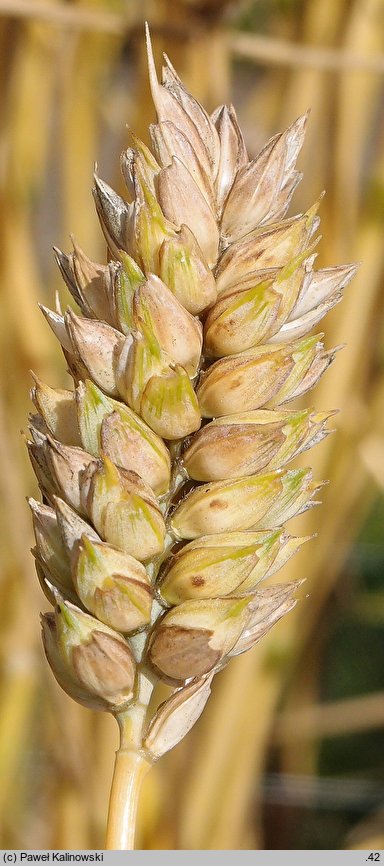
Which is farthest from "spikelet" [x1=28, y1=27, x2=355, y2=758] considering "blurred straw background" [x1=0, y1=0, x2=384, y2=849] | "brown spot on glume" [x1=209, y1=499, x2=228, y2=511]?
"blurred straw background" [x1=0, y1=0, x2=384, y2=849]

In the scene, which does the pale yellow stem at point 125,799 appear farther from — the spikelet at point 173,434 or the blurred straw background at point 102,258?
the blurred straw background at point 102,258

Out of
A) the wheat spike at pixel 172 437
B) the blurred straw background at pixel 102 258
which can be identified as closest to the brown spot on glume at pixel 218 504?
the wheat spike at pixel 172 437

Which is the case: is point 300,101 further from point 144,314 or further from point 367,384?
point 144,314

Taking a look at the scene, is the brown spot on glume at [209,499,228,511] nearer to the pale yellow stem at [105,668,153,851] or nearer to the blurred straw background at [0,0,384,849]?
the pale yellow stem at [105,668,153,851]

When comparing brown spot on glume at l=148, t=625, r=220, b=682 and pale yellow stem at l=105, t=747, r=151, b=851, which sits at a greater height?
brown spot on glume at l=148, t=625, r=220, b=682

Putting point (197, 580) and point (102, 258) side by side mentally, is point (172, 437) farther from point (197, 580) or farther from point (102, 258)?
point (102, 258)

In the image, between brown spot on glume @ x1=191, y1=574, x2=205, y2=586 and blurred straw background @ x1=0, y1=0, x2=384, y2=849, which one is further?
blurred straw background @ x1=0, y1=0, x2=384, y2=849

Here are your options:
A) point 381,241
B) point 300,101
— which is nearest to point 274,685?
point 381,241

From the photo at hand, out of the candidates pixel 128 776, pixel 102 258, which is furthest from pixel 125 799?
pixel 102 258
